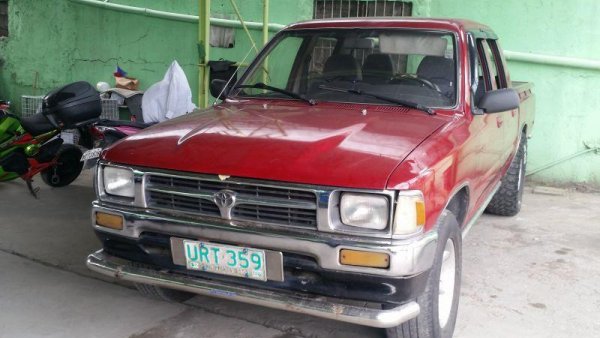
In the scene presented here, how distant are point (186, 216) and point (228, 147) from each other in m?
0.37

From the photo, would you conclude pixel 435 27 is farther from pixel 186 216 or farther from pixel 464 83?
pixel 186 216

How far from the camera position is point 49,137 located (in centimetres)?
595

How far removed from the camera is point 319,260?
242cm

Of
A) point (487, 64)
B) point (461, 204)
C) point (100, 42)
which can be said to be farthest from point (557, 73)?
point (100, 42)

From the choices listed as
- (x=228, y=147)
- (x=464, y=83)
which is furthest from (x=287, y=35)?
(x=228, y=147)

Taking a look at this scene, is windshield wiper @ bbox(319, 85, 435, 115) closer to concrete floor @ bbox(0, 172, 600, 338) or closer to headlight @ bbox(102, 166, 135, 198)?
concrete floor @ bbox(0, 172, 600, 338)

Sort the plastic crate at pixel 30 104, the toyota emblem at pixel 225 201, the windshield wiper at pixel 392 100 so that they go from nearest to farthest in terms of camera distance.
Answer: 1. the toyota emblem at pixel 225 201
2. the windshield wiper at pixel 392 100
3. the plastic crate at pixel 30 104

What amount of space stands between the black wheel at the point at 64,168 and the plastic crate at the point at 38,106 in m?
1.87

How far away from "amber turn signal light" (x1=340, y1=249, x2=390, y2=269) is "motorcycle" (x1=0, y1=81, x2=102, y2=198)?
3924 millimetres

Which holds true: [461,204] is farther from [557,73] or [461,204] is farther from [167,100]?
[557,73]

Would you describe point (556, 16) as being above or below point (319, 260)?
above

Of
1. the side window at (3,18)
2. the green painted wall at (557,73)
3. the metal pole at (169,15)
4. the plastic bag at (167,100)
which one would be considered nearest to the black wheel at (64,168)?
the plastic bag at (167,100)

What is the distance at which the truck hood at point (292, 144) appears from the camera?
2451 mm

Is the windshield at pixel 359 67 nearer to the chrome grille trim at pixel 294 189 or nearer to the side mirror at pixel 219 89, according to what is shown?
the side mirror at pixel 219 89
